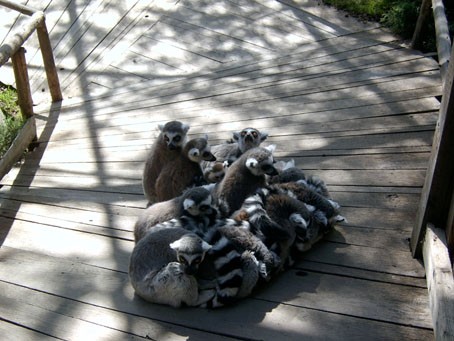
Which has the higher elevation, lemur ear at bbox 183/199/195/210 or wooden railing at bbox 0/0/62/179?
lemur ear at bbox 183/199/195/210

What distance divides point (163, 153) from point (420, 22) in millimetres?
3525

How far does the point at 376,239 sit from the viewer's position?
3.42 m

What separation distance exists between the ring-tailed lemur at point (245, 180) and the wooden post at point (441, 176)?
3.32 feet

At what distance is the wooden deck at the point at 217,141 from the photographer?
9.84ft

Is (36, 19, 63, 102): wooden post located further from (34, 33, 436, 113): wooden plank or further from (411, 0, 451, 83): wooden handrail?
(411, 0, 451, 83): wooden handrail

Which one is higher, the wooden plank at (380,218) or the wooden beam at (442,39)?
the wooden beam at (442,39)

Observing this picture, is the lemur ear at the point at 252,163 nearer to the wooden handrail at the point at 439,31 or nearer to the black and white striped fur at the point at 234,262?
the black and white striped fur at the point at 234,262

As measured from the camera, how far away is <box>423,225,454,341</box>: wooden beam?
248 cm

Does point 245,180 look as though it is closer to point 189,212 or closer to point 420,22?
point 189,212

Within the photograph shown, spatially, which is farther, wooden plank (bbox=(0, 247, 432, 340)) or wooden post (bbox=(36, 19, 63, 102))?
wooden post (bbox=(36, 19, 63, 102))

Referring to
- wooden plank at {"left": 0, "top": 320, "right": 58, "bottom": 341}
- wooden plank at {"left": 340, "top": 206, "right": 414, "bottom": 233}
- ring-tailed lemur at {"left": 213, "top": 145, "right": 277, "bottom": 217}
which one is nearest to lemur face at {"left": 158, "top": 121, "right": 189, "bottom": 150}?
ring-tailed lemur at {"left": 213, "top": 145, "right": 277, "bottom": 217}

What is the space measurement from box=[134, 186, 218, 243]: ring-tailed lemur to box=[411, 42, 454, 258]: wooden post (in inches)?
46.7

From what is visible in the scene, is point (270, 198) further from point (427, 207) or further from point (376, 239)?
point (427, 207)

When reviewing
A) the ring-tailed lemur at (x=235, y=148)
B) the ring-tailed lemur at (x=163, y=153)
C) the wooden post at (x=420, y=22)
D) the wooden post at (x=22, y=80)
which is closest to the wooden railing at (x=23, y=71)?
the wooden post at (x=22, y=80)
